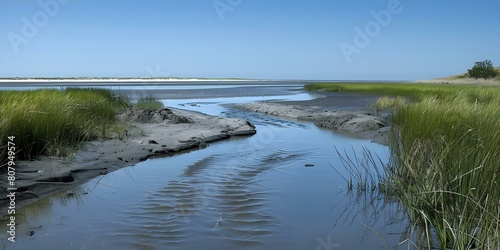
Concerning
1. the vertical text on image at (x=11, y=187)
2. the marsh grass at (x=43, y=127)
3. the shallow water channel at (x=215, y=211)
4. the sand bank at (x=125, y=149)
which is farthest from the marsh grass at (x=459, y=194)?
the marsh grass at (x=43, y=127)

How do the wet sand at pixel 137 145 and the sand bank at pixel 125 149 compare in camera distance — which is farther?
the wet sand at pixel 137 145

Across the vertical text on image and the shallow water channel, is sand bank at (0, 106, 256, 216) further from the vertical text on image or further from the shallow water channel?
the shallow water channel

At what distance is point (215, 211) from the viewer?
565 centimetres

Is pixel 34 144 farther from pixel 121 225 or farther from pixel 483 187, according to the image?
pixel 483 187

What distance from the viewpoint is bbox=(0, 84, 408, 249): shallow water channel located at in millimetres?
4711

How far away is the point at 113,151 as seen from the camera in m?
9.39

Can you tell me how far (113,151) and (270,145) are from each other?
12.5 ft

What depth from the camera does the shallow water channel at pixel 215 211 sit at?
4.71 metres

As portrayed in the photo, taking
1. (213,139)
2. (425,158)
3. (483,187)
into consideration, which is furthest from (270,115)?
(483,187)

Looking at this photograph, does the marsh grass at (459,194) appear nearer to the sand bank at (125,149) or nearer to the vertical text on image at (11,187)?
the vertical text on image at (11,187)

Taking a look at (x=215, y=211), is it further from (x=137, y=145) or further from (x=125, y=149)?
(x=137, y=145)

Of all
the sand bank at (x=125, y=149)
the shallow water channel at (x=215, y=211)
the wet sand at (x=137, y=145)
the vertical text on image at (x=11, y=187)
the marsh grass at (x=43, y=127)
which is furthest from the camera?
the marsh grass at (x=43, y=127)

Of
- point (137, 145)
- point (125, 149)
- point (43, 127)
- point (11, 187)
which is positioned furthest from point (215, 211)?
point (137, 145)

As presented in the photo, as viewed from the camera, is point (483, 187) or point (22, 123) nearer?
point (483, 187)
